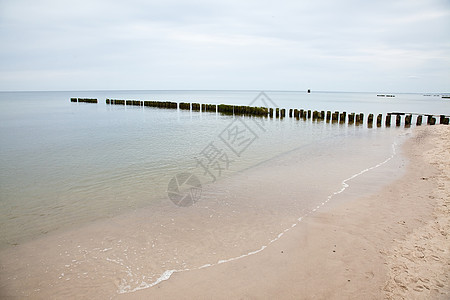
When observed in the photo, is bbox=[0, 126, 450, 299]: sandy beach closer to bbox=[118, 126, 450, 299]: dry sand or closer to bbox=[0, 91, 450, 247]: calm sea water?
bbox=[118, 126, 450, 299]: dry sand

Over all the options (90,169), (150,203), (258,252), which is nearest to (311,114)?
(90,169)

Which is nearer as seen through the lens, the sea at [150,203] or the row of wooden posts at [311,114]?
the sea at [150,203]

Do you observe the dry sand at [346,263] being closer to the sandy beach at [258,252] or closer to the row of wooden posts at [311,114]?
the sandy beach at [258,252]

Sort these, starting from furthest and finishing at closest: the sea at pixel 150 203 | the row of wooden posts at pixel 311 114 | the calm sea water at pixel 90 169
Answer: the row of wooden posts at pixel 311 114
the calm sea water at pixel 90 169
the sea at pixel 150 203

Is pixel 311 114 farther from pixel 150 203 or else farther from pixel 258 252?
pixel 258 252

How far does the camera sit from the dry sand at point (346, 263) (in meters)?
3.61

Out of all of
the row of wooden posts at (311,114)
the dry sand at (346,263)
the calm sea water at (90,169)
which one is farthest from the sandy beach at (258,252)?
the row of wooden posts at (311,114)

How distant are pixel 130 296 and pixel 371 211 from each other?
A: 4846 millimetres

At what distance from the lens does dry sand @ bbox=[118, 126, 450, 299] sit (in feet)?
11.8

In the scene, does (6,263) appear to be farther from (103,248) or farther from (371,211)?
(371,211)

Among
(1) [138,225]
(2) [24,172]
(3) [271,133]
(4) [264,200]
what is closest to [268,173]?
(4) [264,200]

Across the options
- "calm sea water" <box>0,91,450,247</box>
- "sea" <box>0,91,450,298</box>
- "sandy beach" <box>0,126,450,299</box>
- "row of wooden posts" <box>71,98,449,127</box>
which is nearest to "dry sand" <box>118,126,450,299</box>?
"sandy beach" <box>0,126,450,299</box>

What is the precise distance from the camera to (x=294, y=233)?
5152mm

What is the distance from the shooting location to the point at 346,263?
4148 millimetres
